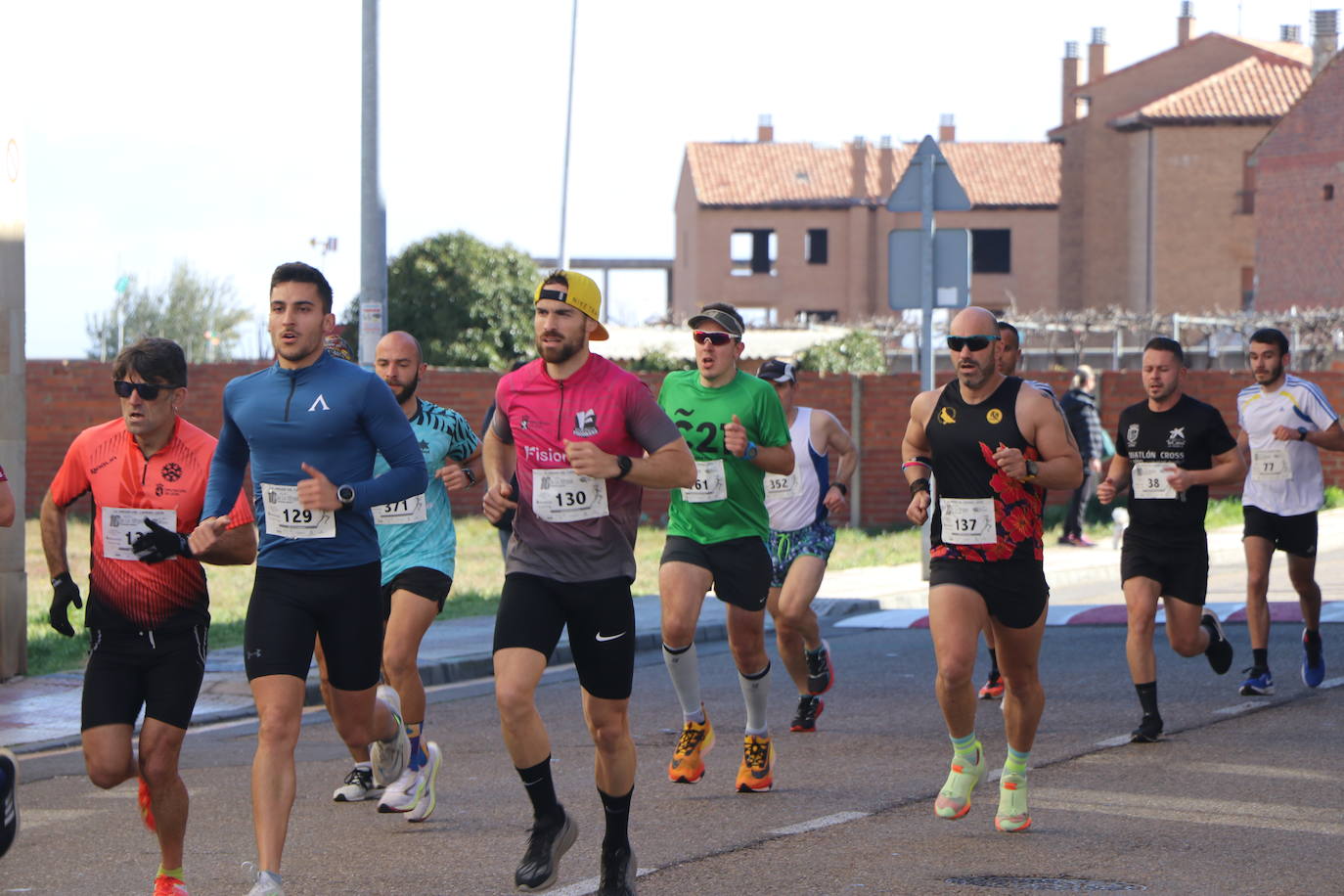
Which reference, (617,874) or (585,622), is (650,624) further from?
(617,874)

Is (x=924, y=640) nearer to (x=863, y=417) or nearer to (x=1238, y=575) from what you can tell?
(x=1238, y=575)

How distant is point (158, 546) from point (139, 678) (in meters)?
0.48

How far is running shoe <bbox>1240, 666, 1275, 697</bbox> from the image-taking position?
10.5 metres

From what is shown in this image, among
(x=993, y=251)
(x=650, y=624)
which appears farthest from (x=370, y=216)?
(x=993, y=251)

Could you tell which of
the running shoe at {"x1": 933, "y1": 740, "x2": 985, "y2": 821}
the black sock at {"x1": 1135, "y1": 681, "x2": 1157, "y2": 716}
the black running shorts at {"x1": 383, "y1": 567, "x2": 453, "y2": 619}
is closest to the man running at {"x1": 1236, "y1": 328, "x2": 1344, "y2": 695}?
the black sock at {"x1": 1135, "y1": 681, "x2": 1157, "y2": 716}

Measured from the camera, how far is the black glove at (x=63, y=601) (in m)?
6.18

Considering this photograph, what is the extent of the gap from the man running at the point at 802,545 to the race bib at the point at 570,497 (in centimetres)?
351

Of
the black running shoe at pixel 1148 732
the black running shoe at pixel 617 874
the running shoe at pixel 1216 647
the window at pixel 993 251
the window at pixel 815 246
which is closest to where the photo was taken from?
the black running shoe at pixel 617 874

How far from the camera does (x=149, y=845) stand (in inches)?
283

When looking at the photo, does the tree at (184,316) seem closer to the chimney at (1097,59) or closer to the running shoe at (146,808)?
the chimney at (1097,59)

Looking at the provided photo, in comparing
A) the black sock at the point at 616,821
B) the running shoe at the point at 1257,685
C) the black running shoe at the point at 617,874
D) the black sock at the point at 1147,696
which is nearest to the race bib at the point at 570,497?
the black sock at the point at 616,821

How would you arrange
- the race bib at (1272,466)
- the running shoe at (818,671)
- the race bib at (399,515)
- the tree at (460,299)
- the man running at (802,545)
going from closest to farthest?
1. the race bib at (399,515)
2. the man running at (802,545)
3. the running shoe at (818,671)
4. the race bib at (1272,466)
5. the tree at (460,299)

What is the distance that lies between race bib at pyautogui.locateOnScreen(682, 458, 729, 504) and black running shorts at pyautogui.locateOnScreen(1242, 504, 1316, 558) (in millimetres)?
3973

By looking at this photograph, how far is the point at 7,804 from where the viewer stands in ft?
19.2
